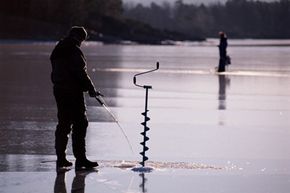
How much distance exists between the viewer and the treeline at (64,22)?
126 meters

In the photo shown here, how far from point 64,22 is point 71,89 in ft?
413

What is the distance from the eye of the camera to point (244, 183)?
10.1 m

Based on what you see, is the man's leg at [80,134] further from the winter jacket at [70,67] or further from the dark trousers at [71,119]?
the winter jacket at [70,67]

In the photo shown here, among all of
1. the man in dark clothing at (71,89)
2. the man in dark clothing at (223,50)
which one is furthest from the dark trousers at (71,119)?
the man in dark clothing at (223,50)

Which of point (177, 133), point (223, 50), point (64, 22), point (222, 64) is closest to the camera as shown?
point (177, 133)

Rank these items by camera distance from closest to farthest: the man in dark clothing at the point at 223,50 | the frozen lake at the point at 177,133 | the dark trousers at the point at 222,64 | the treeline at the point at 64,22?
the frozen lake at the point at 177,133, the man in dark clothing at the point at 223,50, the dark trousers at the point at 222,64, the treeline at the point at 64,22

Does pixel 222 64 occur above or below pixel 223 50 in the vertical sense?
below

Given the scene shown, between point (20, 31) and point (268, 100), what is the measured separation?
106 meters

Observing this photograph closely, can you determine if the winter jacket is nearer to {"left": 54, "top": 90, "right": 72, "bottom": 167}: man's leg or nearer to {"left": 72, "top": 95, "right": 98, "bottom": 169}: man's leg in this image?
{"left": 54, "top": 90, "right": 72, "bottom": 167}: man's leg

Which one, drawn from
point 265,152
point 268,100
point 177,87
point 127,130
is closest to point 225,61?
point 177,87

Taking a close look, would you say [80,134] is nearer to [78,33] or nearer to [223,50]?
[78,33]

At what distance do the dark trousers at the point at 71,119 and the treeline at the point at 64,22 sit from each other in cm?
10567

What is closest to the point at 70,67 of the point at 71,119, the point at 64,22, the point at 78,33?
the point at 78,33

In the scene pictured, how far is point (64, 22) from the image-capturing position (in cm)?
13575
